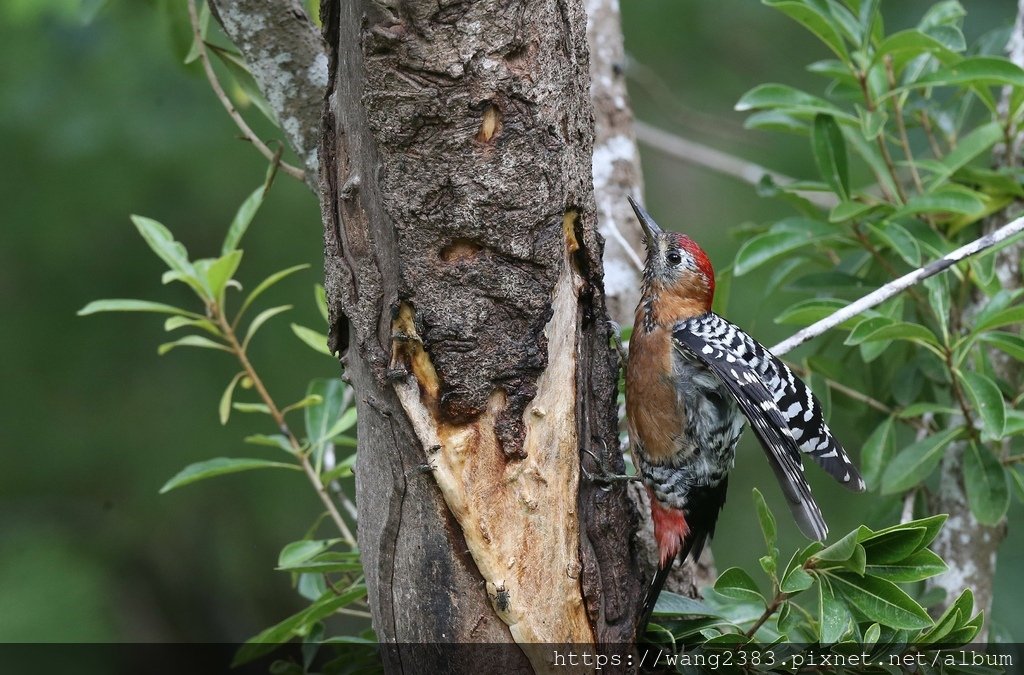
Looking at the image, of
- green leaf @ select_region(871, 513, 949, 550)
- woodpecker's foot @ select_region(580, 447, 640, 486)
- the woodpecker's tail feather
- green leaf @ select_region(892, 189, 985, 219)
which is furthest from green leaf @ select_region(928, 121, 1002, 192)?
woodpecker's foot @ select_region(580, 447, 640, 486)

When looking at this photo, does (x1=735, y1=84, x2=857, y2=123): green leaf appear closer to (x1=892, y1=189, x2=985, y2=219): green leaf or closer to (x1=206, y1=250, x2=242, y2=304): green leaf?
(x1=892, y1=189, x2=985, y2=219): green leaf

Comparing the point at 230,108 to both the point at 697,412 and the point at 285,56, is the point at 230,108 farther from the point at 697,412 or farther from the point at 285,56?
the point at 697,412

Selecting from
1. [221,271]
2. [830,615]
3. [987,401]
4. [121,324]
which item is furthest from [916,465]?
[121,324]

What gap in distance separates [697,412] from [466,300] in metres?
1.25

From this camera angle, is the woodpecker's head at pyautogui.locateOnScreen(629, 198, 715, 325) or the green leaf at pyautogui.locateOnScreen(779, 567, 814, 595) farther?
the woodpecker's head at pyautogui.locateOnScreen(629, 198, 715, 325)

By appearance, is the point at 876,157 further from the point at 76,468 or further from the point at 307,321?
the point at 76,468

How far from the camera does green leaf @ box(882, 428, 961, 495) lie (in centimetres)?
310

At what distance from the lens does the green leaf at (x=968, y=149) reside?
3250 millimetres

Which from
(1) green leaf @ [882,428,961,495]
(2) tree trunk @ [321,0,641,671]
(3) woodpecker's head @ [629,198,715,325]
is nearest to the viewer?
(2) tree trunk @ [321,0,641,671]

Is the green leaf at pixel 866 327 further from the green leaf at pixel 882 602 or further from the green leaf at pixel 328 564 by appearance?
the green leaf at pixel 328 564

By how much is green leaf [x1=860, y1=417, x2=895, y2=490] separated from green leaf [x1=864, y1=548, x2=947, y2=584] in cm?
80

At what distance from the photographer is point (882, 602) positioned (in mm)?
2404

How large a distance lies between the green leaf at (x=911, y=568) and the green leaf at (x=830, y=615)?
0.33 ft

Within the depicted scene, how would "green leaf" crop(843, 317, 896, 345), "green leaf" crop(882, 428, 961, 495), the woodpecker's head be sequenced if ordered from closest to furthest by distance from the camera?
"green leaf" crop(843, 317, 896, 345), "green leaf" crop(882, 428, 961, 495), the woodpecker's head
